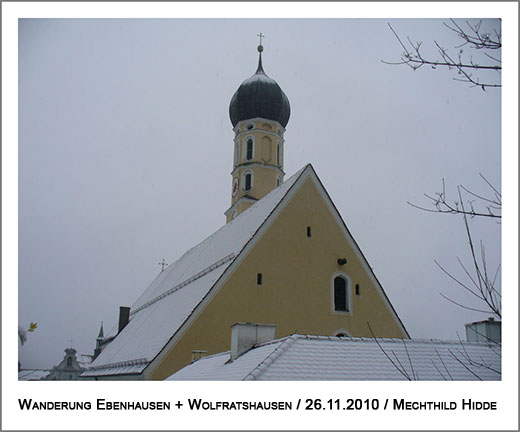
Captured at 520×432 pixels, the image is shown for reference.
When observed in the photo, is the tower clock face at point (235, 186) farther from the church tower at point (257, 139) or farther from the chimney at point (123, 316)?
the chimney at point (123, 316)

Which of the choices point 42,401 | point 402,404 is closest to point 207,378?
point 42,401

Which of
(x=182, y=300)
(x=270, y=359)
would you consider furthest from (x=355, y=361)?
(x=182, y=300)

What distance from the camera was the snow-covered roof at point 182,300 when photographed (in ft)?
53.0

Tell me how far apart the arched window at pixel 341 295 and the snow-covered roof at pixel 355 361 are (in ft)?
20.8

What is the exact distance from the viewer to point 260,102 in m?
32.5

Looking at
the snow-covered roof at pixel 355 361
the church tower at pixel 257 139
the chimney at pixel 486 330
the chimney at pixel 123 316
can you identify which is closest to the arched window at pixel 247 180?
the church tower at pixel 257 139

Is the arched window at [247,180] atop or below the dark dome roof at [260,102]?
below

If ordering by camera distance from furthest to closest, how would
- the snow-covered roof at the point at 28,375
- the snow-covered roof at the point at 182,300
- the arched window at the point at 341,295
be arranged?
the arched window at the point at 341,295
the snow-covered roof at the point at 182,300
the snow-covered roof at the point at 28,375

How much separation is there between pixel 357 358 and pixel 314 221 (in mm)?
8684

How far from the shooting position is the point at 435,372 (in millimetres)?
9281

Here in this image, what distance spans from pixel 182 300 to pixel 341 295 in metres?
5.42

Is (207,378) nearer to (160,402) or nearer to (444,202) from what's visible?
(160,402)

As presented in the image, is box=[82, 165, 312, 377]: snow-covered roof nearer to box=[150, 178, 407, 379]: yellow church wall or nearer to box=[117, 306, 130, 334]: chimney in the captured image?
box=[150, 178, 407, 379]: yellow church wall

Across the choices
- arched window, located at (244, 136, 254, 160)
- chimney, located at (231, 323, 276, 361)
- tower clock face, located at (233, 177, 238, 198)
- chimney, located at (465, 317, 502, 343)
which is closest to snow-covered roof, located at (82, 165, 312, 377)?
chimney, located at (231, 323, 276, 361)
